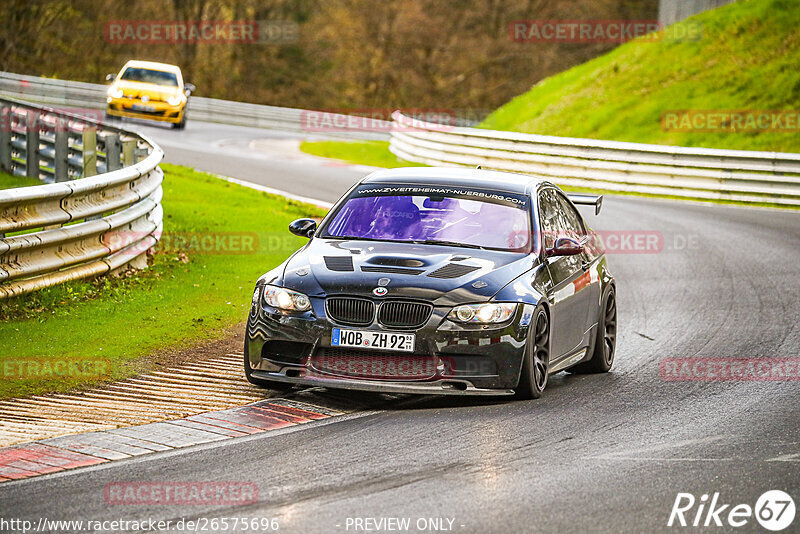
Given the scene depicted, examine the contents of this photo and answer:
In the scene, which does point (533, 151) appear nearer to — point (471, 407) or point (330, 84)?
point (471, 407)

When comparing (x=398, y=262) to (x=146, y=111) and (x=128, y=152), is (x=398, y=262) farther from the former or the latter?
(x=146, y=111)

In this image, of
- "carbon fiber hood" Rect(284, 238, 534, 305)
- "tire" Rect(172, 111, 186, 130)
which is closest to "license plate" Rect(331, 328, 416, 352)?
"carbon fiber hood" Rect(284, 238, 534, 305)

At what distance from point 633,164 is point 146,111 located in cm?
1412

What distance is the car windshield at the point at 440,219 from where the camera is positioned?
366 inches

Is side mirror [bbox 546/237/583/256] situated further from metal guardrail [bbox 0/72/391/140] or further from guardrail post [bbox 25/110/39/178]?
metal guardrail [bbox 0/72/391/140]

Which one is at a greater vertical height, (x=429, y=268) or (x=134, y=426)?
(x=429, y=268)

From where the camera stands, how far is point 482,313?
834 centimetres

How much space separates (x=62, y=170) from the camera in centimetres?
1773

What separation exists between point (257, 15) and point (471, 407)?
6063cm

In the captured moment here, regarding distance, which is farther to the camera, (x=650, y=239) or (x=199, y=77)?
(x=199, y=77)

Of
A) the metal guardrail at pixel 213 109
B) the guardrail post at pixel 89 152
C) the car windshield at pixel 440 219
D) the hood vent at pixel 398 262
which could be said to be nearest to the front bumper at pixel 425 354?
the hood vent at pixel 398 262

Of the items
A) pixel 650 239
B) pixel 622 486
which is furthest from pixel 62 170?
pixel 622 486

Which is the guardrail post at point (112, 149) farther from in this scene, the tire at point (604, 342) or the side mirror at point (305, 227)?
the tire at point (604, 342)

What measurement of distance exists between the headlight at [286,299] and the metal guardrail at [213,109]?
32.7m
